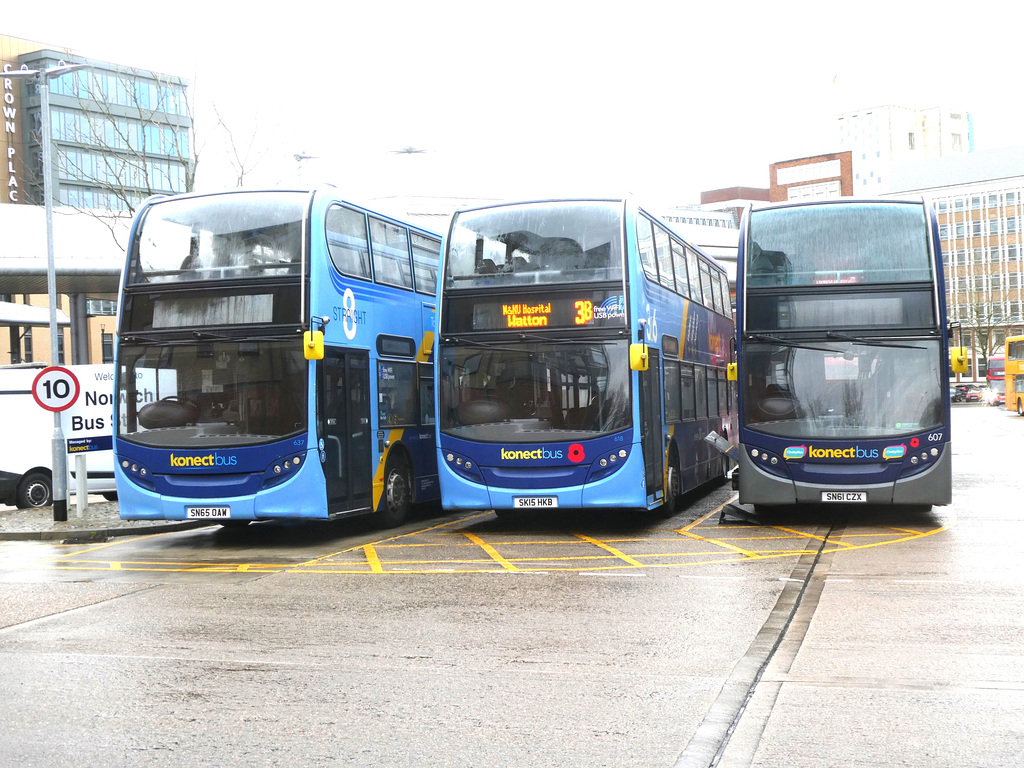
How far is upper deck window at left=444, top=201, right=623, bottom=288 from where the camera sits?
1450 cm

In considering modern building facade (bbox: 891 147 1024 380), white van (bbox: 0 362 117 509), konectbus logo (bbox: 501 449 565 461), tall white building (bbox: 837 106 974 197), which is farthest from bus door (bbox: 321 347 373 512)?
tall white building (bbox: 837 106 974 197)

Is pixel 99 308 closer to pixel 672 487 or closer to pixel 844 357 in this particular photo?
pixel 672 487

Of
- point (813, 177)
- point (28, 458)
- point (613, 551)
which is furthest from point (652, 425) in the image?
point (813, 177)

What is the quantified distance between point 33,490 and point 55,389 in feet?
16.3

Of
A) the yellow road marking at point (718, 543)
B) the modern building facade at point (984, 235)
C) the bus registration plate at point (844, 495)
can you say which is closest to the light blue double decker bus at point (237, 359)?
the yellow road marking at point (718, 543)

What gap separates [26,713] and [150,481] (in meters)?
8.02

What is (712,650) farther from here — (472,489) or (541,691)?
(472,489)

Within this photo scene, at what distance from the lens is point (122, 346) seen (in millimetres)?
13953

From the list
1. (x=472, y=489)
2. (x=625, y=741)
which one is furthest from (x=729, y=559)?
(x=625, y=741)

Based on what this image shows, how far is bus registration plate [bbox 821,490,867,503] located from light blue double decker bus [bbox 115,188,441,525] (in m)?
5.69

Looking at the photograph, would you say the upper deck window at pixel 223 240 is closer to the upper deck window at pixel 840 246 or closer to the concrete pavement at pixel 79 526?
the concrete pavement at pixel 79 526

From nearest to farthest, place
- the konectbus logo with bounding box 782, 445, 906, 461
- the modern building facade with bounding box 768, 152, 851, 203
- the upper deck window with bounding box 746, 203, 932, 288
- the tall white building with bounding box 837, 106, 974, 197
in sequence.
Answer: the konectbus logo with bounding box 782, 445, 906, 461
the upper deck window with bounding box 746, 203, 932, 288
the modern building facade with bounding box 768, 152, 851, 203
the tall white building with bounding box 837, 106, 974, 197

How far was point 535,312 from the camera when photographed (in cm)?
1460

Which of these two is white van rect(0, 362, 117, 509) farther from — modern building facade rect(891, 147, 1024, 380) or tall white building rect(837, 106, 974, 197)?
tall white building rect(837, 106, 974, 197)
